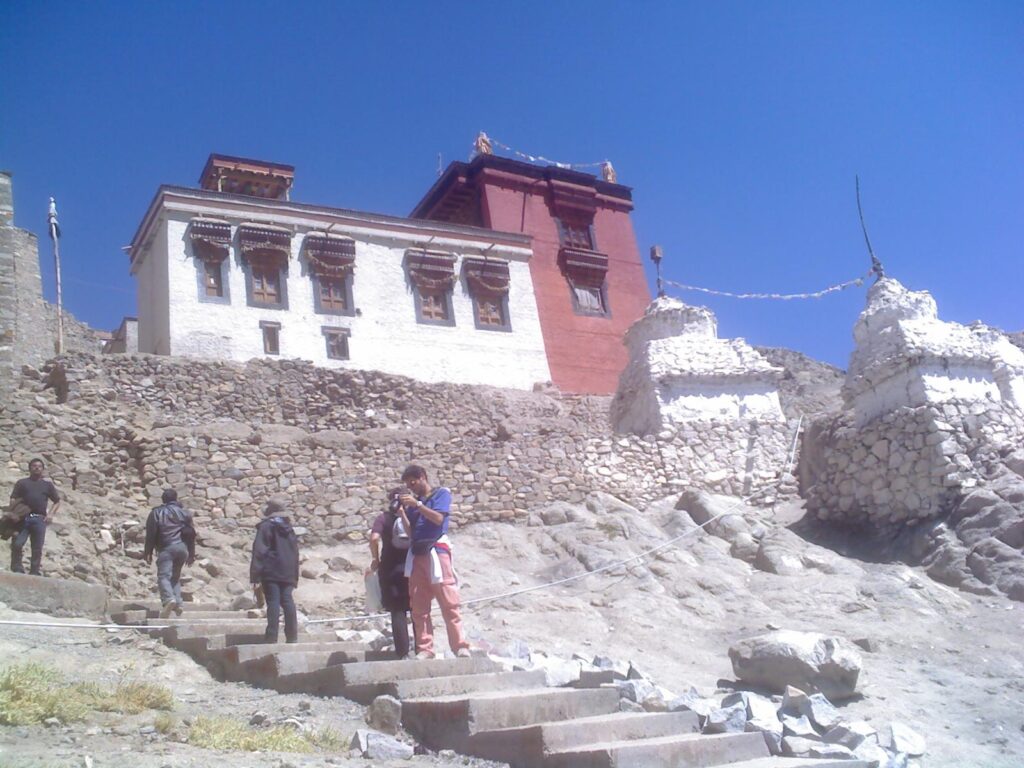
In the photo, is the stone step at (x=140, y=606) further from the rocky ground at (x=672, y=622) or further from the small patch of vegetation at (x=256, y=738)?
the small patch of vegetation at (x=256, y=738)

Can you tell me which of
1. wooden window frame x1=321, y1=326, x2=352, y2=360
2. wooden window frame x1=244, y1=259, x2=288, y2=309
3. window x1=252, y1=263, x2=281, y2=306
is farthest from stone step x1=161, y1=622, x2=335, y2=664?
window x1=252, y1=263, x2=281, y2=306

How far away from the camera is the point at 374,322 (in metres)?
24.1

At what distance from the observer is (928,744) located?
7348 millimetres

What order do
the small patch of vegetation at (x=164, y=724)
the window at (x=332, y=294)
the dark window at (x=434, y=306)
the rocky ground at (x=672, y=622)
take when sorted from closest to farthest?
the small patch of vegetation at (x=164, y=724), the rocky ground at (x=672, y=622), the window at (x=332, y=294), the dark window at (x=434, y=306)

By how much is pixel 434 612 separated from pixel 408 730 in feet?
16.3

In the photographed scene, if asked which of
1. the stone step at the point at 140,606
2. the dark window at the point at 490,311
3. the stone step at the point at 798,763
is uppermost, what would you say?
the dark window at the point at 490,311

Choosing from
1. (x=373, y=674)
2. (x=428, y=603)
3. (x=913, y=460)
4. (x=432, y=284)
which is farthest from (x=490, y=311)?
(x=373, y=674)

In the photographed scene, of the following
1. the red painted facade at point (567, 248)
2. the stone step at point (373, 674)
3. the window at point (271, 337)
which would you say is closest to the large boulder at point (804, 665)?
the stone step at point (373, 674)

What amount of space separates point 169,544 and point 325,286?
1526 cm

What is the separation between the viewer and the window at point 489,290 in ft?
85.0

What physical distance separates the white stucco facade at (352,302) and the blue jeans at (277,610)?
14.5 meters

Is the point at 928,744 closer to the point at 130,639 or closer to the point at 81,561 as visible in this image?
the point at 130,639

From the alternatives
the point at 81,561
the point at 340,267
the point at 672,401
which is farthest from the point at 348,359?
the point at 81,561

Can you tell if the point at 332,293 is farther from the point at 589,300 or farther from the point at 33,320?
the point at 33,320
